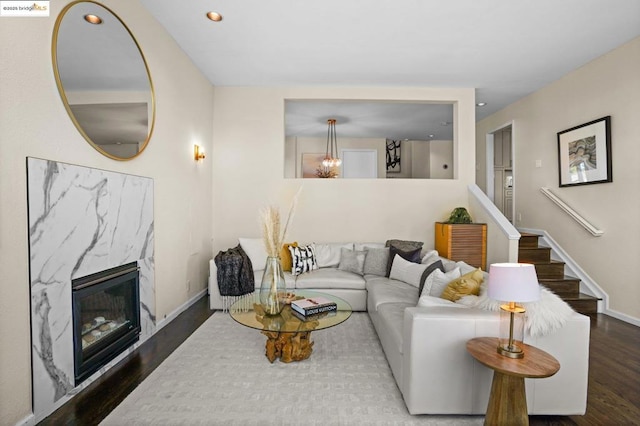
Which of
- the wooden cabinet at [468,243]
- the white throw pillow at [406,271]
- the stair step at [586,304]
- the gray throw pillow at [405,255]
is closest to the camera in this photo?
the white throw pillow at [406,271]

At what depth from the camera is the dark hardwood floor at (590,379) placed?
1984 mm

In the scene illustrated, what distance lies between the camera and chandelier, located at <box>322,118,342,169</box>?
Answer: 7.86 m

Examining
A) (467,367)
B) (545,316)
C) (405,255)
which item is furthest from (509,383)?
(405,255)

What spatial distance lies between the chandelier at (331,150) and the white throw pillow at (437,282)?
534cm

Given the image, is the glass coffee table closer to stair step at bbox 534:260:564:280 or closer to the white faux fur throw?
the white faux fur throw

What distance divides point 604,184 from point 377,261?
9.30 ft

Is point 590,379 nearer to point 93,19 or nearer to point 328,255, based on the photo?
point 328,255

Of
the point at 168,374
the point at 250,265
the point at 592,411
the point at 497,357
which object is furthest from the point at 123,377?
the point at 592,411

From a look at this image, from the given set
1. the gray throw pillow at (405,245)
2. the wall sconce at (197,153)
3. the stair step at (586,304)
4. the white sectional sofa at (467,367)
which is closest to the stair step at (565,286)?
the stair step at (586,304)

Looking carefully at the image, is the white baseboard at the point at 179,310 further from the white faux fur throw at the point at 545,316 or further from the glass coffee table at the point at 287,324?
the white faux fur throw at the point at 545,316

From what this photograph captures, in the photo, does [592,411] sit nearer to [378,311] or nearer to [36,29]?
[378,311]

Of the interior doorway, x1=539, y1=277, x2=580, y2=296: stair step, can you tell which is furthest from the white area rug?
the interior doorway

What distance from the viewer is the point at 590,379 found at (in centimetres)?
246

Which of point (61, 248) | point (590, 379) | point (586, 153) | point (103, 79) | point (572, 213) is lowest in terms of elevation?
point (590, 379)
